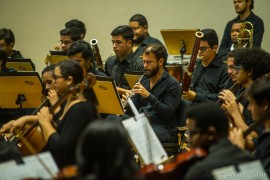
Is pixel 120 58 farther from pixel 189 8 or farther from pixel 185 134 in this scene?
pixel 189 8

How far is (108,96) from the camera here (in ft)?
15.1

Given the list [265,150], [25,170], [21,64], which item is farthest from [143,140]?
[21,64]

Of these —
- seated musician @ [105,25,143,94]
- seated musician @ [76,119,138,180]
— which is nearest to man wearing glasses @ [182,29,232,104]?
seated musician @ [105,25,143,94]

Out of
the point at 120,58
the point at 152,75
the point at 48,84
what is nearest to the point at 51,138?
the point at 48,84

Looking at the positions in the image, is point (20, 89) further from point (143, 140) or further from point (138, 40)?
point (138, 40)

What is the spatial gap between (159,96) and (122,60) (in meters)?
1.03

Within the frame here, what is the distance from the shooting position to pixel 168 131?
471cm

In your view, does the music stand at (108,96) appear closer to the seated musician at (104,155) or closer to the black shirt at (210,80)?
the black shirt at (210,80)

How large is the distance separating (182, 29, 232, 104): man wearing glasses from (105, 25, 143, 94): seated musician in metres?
0.55

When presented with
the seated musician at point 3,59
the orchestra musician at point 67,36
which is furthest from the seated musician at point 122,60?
the seated musician at point 3,59

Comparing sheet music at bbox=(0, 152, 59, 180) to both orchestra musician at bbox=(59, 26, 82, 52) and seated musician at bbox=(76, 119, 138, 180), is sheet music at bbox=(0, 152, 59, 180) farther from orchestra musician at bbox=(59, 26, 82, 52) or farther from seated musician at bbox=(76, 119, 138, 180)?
orchestra musician at bbox=(59, 26, 82, 52)

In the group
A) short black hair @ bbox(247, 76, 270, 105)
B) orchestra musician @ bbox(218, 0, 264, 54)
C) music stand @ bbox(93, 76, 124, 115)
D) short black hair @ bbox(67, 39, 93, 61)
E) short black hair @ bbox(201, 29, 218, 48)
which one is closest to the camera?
short black hair @ bbox(247, 76, 270, 105)

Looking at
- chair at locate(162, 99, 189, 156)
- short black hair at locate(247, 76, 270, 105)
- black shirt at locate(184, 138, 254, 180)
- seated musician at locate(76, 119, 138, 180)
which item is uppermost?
seated musician at locate(76, 119, 138, 180)

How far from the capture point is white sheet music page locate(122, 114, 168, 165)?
10.7ft
